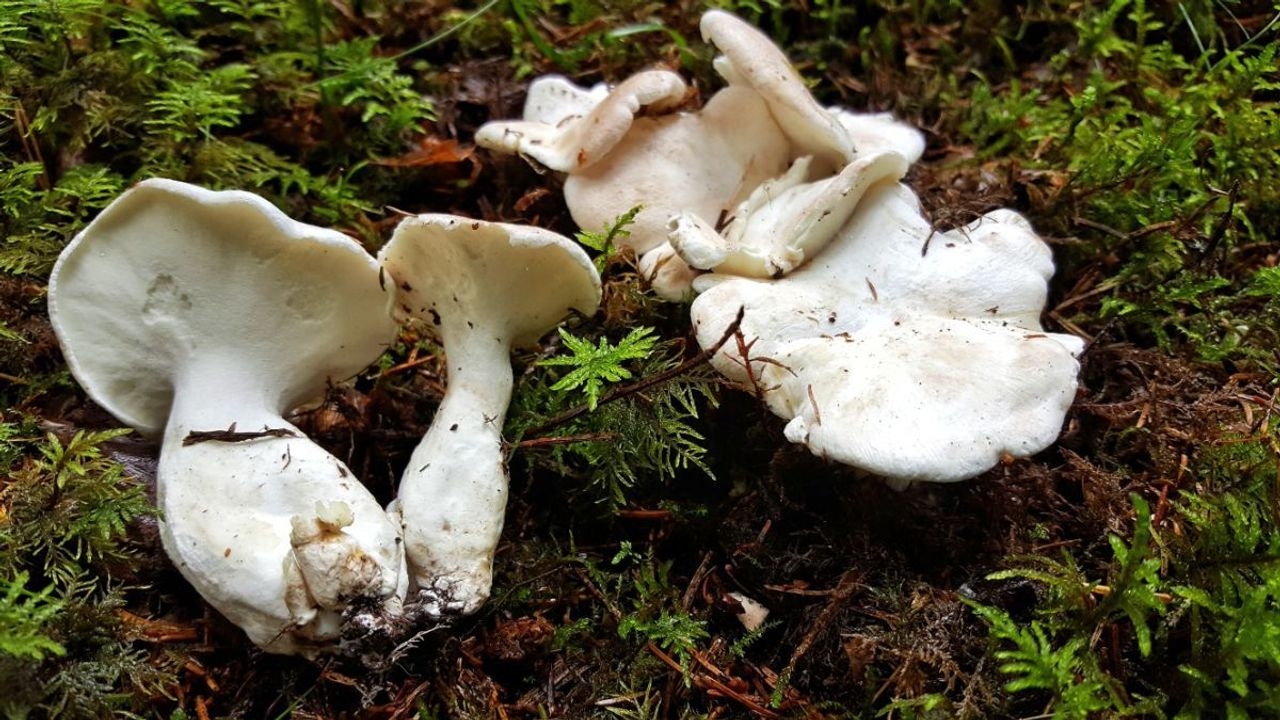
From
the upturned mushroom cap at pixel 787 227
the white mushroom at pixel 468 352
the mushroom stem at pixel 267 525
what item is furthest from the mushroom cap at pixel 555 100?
the mushroom stem at pixel 267 525

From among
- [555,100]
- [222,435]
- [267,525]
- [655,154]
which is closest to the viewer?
[267,525]

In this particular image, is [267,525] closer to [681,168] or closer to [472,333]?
[472,333]

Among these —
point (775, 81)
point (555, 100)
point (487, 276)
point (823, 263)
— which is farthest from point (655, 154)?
point (487, 276)

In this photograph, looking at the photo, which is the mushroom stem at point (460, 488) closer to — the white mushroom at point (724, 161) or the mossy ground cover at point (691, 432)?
the mossy ground cover at point (691, 432)

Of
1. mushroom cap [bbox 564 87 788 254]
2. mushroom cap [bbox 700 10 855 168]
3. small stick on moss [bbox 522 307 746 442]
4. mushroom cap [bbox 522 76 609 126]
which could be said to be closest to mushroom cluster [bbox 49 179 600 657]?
small stick on moss [bbox 522 307 746 442]

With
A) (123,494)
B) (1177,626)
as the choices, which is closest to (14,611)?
(123,494)
